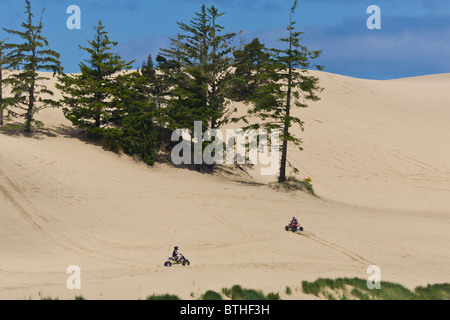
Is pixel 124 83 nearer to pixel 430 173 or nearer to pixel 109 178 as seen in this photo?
pixel 109 178

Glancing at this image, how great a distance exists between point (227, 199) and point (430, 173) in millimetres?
23134

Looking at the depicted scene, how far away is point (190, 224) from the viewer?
1923 cm

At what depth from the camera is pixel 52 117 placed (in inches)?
1342

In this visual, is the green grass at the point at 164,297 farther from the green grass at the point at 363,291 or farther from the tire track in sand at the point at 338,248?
the tire track in sand at the point at 338,248

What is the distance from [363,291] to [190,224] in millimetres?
10082

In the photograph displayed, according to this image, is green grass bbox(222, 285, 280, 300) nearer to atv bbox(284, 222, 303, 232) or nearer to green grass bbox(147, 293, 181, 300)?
green grass bbox(147, 293, 181, 300)

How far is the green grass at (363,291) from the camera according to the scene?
10.4m

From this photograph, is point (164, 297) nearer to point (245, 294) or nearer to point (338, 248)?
point (245, 294)

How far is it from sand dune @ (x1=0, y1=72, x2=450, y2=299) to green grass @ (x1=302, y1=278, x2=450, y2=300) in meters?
0.75

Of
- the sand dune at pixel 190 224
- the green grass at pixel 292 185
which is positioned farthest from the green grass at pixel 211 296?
the green grass at pixel 292 185

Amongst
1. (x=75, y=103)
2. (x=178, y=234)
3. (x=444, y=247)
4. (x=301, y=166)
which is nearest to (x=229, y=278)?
(x=178, y=234)

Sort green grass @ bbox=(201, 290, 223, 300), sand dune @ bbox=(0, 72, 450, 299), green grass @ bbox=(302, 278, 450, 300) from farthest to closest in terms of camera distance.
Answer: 1. sand dune @ bbox=(0, 72, 450, 299)
2. green grass @ bbox=(302, 278, 450, 300)
3. green grass @ bbox=(201, 290, 223, 300)

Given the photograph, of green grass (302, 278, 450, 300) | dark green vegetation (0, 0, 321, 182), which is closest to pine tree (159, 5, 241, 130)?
dark green vegetation (0, 0, 321, 182)

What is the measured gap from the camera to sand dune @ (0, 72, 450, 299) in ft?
40.1
